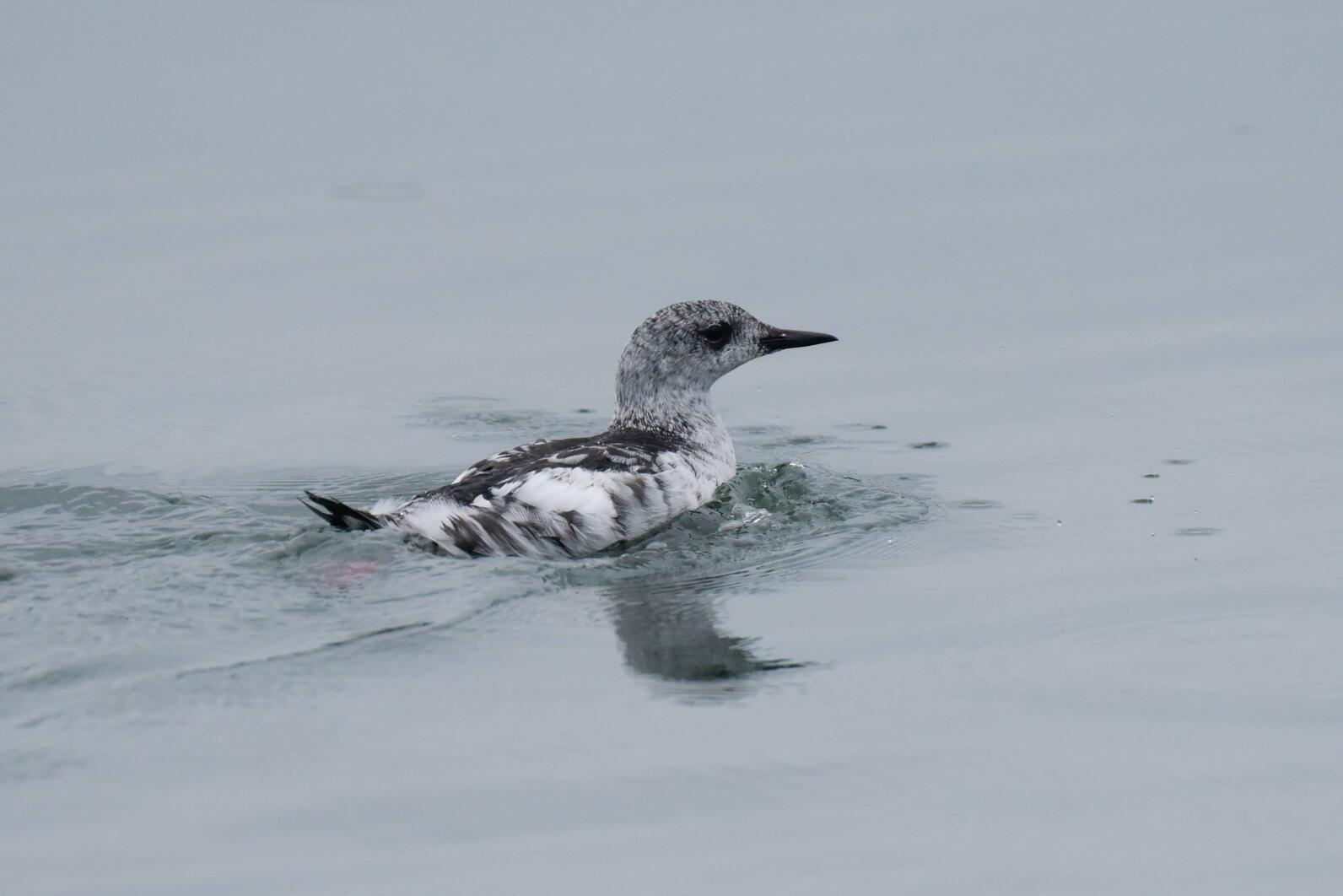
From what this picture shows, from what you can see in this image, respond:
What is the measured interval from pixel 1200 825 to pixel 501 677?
7.06 ft

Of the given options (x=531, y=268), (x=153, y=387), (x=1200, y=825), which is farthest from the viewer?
(x=531, y=268)

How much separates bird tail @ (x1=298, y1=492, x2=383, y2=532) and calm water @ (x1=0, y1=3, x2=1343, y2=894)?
0.20 metres

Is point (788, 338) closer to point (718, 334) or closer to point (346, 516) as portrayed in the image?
→ point (718, 334)

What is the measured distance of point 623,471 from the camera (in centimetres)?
838

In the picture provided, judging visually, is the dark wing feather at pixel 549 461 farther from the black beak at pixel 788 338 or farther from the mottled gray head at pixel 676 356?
the black beak at pixel 788 338

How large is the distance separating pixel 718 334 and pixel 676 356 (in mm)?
255

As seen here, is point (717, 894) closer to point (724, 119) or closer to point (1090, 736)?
point (1090, 736)

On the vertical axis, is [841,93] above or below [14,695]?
above

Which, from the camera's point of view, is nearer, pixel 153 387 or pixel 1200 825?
pixel 1200 825

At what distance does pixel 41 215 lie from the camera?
12.3m

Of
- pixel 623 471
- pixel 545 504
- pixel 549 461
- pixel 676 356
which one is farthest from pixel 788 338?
pixel 545 504

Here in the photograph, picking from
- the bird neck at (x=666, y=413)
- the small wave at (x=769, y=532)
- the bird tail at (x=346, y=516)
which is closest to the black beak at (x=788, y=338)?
the bird neck at (x=666, y=413)

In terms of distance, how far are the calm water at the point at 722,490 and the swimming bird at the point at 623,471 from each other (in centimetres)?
18

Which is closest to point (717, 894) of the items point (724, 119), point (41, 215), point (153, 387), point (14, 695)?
point (14, 695)
